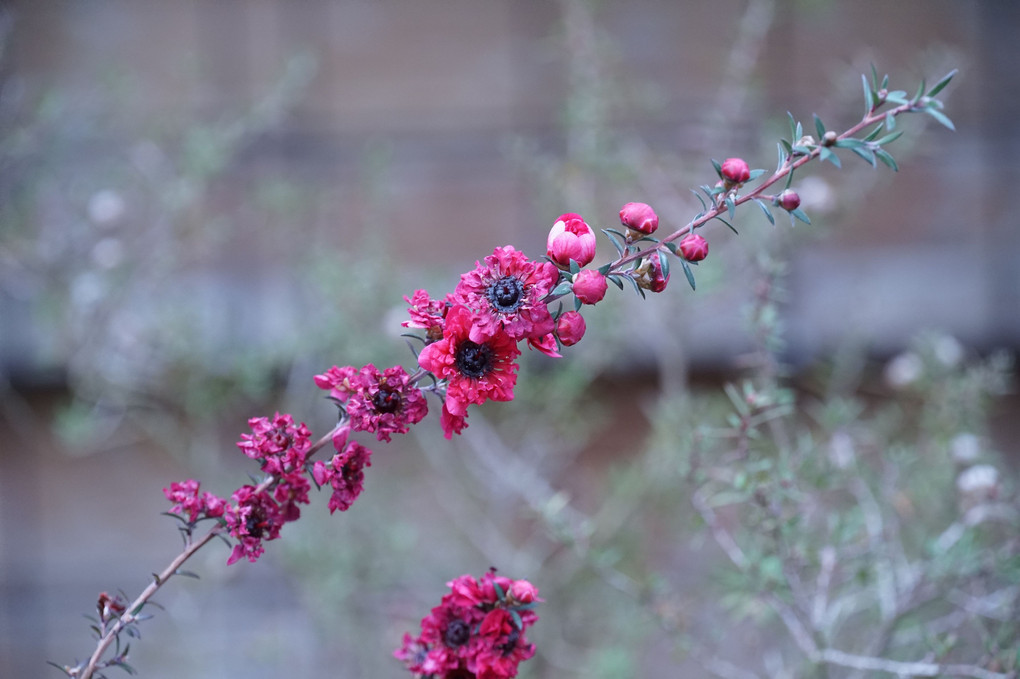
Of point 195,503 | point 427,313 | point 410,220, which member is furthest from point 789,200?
point 410,220

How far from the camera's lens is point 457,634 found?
570mm

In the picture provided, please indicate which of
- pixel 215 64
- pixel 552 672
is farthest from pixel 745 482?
pixel 215 64

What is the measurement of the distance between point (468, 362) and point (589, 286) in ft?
0.31

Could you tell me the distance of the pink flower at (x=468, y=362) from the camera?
1.59ft

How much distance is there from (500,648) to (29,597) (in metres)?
1.99

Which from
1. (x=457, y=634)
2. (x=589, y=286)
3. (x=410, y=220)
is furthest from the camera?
(x=410, y=220)

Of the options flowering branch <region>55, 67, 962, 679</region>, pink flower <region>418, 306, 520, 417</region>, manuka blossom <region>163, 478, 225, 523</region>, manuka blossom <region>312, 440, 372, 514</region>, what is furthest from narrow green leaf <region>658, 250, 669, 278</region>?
manuka blossom <region>163, 478, 225, 523</region>

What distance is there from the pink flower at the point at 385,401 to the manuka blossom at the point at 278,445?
1.6 inches

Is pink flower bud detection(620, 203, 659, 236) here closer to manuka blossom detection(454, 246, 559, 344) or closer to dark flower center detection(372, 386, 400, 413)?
manuka blossom detection(454, 246, 559, 344)

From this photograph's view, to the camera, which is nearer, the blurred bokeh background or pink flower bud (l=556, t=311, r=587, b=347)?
pink flower bud (l=556, t=311, r=587, b=347)

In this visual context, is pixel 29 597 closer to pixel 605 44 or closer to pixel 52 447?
pixel 52 447

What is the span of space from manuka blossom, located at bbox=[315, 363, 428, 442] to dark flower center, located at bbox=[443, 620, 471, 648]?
0.55 feet

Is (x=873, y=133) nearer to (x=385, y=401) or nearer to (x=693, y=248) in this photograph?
(x=693, y=248)

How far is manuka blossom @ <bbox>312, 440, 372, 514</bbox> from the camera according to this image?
52 centimetres
